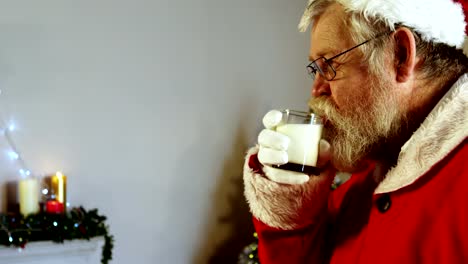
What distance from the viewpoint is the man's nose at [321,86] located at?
3.58 ft

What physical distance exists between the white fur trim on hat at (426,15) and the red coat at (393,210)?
4.4 inches

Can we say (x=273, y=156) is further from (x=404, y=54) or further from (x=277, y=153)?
(x=404, y=54)

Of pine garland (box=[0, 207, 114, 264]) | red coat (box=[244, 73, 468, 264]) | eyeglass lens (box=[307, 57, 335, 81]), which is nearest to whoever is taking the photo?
red coat (box=[244, 73, 468, 264])

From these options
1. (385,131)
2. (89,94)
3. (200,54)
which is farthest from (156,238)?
(385,131)

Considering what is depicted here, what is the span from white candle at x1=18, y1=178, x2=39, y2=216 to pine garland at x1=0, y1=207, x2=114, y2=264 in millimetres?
41

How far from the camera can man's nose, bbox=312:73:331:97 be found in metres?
1.09

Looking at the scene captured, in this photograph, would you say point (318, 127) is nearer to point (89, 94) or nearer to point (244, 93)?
point (89, 94)

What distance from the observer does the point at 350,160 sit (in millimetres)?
1037

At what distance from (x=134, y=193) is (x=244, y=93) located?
34.4 inches

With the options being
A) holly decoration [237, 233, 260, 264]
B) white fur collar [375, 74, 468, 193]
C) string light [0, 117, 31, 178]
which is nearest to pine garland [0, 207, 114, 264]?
string light [0, 117, 31, 178]

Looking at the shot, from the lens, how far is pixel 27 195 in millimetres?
2000

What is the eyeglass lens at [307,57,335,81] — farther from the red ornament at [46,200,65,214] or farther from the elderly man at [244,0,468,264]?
the red ornament at [46,200,65,214]

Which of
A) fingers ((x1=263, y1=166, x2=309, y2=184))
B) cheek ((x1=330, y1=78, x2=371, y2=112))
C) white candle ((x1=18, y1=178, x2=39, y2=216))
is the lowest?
white candle ((x1=18, y1=178, x2=39, y2=216))

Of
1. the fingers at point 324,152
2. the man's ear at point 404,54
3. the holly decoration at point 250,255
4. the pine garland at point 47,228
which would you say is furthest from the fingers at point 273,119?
the holly decoration at point 250,255
